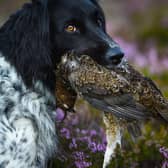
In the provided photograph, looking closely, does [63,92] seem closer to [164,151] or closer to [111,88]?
[111,88]

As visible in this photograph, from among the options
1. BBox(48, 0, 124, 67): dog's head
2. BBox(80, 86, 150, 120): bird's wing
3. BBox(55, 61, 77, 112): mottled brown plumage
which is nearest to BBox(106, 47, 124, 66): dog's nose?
BBox(48, 0, 124, 67): dog's head

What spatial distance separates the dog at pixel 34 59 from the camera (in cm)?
461

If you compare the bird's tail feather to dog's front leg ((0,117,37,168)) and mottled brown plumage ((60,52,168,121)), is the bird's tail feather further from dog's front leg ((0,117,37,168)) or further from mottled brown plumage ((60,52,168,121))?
dog's front leg ((0,117,37,168))

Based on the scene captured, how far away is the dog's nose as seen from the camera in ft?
14.4

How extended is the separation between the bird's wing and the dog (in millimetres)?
248

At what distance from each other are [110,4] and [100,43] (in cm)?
1467

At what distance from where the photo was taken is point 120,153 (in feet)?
17.2

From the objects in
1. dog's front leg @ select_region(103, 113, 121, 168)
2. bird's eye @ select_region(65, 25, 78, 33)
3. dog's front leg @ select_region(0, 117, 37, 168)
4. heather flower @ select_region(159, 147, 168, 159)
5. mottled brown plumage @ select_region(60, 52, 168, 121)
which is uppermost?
bird's eye @ select_region(65, 25, 78, 33)

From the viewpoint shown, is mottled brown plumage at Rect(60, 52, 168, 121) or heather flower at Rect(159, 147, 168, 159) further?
heather flower at Rect(159, 147, 168, 159)

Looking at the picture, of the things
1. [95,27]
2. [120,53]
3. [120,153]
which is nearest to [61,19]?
[95,27]

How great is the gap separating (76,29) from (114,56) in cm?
39

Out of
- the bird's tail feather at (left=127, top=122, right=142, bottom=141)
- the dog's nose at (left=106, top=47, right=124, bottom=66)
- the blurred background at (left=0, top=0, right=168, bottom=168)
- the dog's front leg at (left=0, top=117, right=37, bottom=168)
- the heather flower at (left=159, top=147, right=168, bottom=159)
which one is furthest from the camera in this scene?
the heather flower at (left=159, top=147, right=168, bottom=159)

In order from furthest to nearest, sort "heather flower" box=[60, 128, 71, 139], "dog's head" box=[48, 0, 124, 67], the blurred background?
"heather flower" box=[60, 128, 71, 139] → the blurred background → "dog's head" box=[48, 0, 124, 67]

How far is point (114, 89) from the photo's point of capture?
15.0ft
